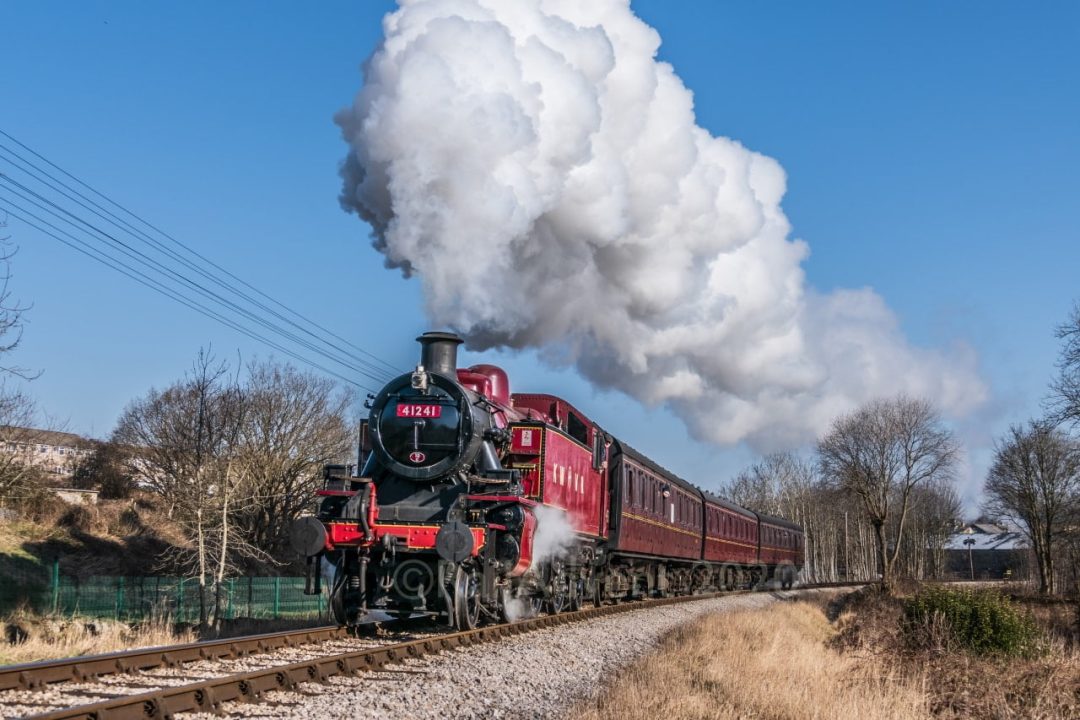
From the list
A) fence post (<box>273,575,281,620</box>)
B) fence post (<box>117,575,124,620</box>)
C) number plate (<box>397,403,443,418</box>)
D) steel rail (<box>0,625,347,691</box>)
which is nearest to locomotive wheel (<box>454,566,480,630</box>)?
steel rail (<box>0,625,347,691</box>)

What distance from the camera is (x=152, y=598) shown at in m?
22.2

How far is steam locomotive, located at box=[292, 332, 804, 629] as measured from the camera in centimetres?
1279

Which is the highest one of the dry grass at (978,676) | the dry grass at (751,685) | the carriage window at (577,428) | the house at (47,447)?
the house at (47,447)

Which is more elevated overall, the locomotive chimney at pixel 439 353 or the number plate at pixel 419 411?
the locomotive chimney at pixel 439 353

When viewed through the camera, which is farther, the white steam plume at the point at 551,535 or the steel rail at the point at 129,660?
the white steam plume at the point at 551,535

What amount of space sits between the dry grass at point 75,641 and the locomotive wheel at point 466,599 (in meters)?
3.85

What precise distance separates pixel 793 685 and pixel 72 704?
22.7 ft

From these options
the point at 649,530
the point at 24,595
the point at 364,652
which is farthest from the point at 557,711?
the point at 24,595

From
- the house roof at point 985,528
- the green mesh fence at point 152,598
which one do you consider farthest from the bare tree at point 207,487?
the house roof at point 985,528

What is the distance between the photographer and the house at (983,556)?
7981 centimetres

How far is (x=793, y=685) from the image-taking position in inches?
395

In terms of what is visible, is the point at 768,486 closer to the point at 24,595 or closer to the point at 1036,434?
the point at 1036,434

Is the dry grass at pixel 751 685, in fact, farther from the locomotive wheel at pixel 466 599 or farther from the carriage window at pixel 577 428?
the carriage window at pixel 577 428

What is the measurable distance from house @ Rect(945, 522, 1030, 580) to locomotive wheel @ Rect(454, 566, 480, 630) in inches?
2985
